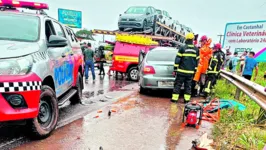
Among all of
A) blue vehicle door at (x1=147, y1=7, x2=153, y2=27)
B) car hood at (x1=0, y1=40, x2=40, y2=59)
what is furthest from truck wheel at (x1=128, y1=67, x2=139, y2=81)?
car hood at (x1=0, y1=40, x2=40, y2=59)

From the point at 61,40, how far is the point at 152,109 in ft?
9.15

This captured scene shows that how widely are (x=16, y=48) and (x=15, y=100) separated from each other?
0.71 meters

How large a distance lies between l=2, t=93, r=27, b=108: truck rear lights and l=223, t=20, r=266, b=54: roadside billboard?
8.80 meters

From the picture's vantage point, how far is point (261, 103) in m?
3.61

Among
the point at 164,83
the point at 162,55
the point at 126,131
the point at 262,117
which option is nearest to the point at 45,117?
the point at 126,131

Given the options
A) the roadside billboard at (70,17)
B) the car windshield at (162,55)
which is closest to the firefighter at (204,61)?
the car windshield at (162,55)

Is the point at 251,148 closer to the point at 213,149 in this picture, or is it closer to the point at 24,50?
the point at 213,149

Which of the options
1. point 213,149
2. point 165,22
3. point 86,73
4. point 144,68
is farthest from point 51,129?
point 165,22

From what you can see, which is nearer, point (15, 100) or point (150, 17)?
point (15, 100)

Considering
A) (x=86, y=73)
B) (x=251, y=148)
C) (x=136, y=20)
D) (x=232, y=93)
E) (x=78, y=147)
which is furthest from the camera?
(x=136, y=20)

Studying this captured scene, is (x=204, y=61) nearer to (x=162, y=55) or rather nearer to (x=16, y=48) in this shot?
(x=162, y=55)

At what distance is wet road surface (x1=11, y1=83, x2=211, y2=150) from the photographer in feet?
10.9

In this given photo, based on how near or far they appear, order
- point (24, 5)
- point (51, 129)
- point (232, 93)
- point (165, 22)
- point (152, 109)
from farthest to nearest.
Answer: point (165, 22) → point (232, 93) → point (152, 109) → point (24, 5) → point (51, 129)

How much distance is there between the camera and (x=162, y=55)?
7.30 metres
